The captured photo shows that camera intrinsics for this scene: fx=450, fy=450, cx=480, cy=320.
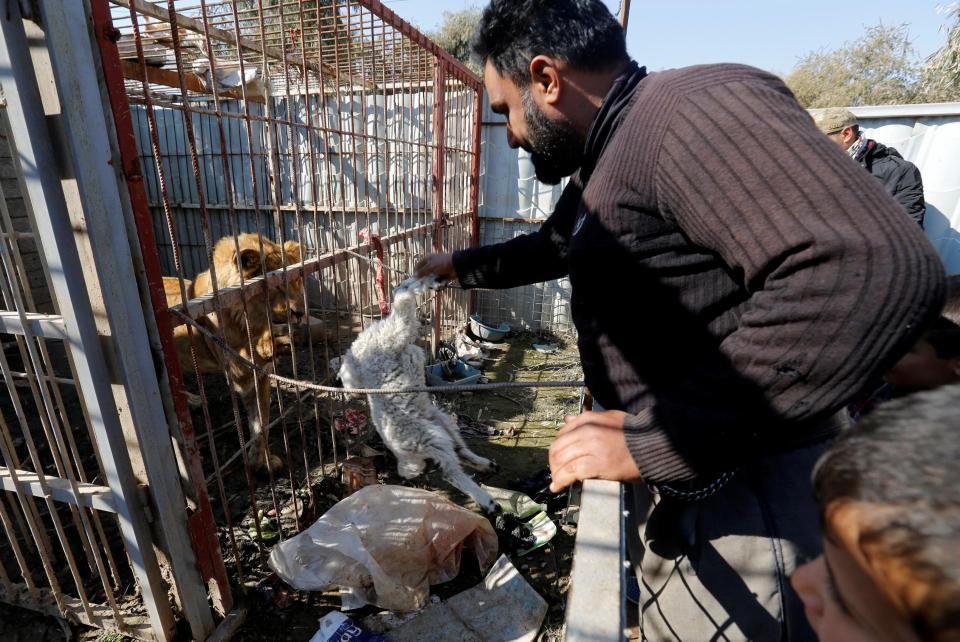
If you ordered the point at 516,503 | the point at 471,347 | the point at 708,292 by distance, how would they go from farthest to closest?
the point at 471,347, the point at 516,503, the point at 708,292

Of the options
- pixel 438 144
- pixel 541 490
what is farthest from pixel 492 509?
pixel 438 144

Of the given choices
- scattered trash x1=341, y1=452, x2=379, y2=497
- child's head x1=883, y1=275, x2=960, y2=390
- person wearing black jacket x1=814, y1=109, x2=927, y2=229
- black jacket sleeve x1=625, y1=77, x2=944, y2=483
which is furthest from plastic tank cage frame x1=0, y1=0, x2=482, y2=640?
person wearing black jacket x1=814, y1=109, x2=927, y2=229

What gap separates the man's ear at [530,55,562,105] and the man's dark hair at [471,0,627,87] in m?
0.02

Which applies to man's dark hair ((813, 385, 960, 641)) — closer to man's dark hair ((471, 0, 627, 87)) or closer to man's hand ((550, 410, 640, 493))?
man's hand ((550, 410, 640, 493))

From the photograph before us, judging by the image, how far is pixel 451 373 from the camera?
5.94 meters

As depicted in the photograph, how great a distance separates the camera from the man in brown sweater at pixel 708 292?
0.79 metres

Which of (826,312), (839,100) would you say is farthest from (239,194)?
(839,100)

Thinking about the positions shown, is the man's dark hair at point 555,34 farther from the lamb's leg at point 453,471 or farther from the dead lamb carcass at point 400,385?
the lamb's leg at point 453,471

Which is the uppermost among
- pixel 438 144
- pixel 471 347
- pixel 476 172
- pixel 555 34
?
pixel 555 34

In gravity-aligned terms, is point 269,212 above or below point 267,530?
above

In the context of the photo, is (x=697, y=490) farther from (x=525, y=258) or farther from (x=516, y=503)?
(x=516, y=503)

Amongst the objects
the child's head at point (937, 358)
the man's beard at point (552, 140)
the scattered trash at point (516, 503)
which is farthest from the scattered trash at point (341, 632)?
the child's head at point (937, 358)

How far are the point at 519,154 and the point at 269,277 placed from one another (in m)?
5.23

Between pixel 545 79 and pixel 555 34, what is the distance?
0.12 meters
